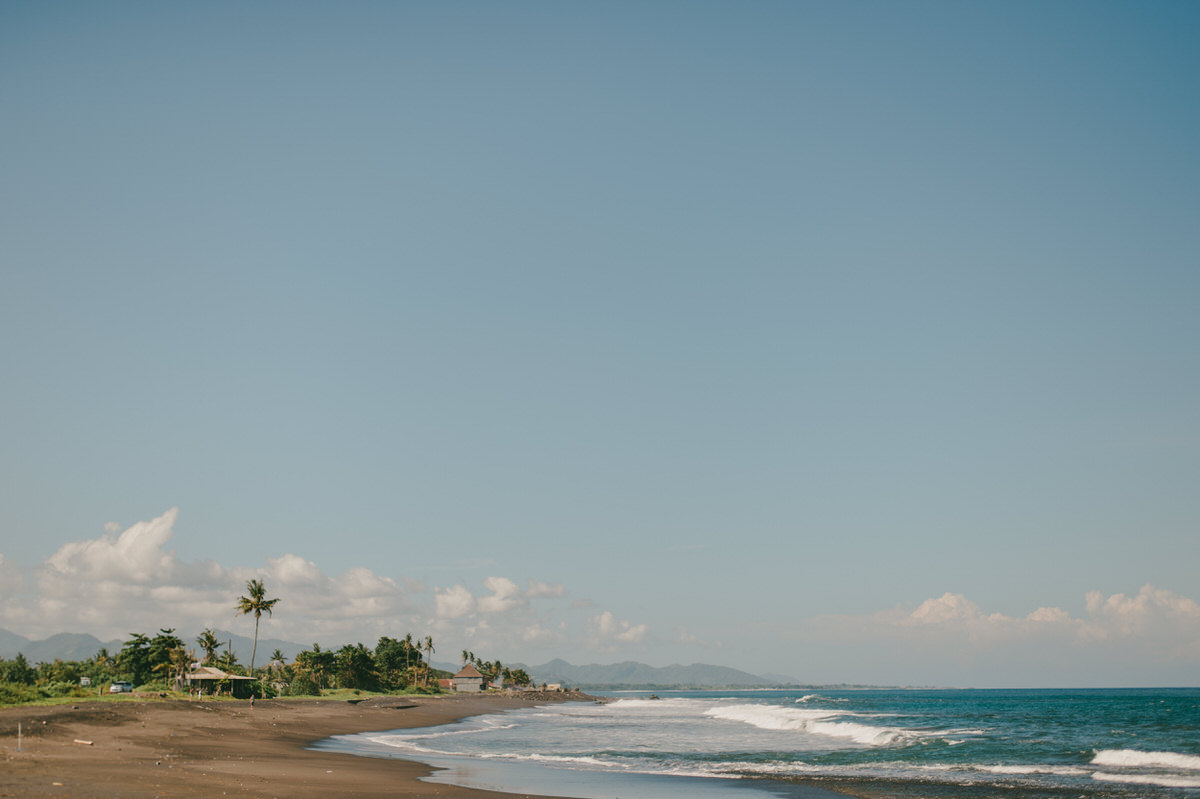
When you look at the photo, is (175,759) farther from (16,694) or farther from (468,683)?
(468,683)

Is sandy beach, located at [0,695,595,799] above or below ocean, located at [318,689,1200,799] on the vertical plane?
above

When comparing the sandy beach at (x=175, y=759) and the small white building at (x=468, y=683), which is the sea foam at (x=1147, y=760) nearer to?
the sandy beach at (x=175, y=759)

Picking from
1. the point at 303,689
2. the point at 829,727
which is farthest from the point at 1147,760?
the point at 303,689

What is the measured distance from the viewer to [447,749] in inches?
1591

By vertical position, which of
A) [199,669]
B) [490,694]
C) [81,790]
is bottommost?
[490,694]

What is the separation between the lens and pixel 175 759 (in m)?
25.6

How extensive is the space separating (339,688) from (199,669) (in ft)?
101

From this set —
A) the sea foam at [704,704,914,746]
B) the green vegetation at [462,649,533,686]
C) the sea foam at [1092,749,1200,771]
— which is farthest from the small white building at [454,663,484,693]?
the sea foam at [1092,749,1200,771]

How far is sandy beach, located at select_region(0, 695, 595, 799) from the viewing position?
752 inches

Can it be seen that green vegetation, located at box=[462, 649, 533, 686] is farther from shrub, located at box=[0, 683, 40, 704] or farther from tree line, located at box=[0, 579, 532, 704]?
shrub, located at box=[0, 683, 40, 704]

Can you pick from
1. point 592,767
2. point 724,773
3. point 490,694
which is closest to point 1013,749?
point 724,773

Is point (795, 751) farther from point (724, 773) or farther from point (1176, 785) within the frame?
point (1176, 785)

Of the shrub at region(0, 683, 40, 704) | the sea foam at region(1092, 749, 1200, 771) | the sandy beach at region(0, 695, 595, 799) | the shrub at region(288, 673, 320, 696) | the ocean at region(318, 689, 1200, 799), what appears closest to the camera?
the sandy beach at region(0, 695, 595, 799)

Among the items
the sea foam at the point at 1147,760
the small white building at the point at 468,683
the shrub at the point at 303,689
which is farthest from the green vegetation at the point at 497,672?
the sea foam at the point at 1147,760
